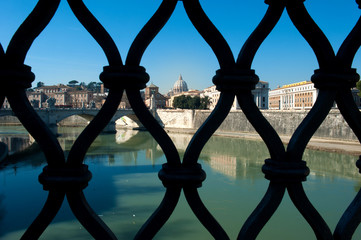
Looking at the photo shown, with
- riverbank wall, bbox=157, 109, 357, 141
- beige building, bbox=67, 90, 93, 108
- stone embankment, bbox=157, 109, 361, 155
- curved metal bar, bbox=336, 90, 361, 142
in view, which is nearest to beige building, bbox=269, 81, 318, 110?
riverbank wall, bbox=157, 109, 357, 141

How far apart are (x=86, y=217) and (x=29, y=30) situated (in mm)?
419

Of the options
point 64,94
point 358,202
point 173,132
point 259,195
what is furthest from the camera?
point 64,94

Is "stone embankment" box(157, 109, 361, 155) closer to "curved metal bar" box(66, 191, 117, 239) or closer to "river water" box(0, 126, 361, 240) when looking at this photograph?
"river water" box(0, 126, 361, 240)

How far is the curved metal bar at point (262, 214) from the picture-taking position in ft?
2.25

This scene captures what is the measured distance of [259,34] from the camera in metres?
0.69

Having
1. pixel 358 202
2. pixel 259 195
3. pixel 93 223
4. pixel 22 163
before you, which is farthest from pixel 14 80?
pixel 22 163

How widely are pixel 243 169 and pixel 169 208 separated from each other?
1076cm

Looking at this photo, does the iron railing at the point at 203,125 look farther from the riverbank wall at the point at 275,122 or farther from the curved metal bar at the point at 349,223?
the riverbank wall at the point at 275,122

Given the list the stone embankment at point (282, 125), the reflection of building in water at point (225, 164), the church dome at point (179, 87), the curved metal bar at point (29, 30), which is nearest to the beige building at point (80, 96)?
the stone embankment at point (282, 125)

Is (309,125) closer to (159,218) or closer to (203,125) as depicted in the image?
(203,125)

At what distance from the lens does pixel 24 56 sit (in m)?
0.63

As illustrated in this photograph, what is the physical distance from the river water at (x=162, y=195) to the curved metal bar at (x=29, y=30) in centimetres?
497

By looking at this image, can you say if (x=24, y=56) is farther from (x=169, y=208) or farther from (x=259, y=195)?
(x=259, y=195)

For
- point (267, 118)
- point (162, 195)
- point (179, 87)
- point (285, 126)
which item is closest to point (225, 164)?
point (162, 195)
